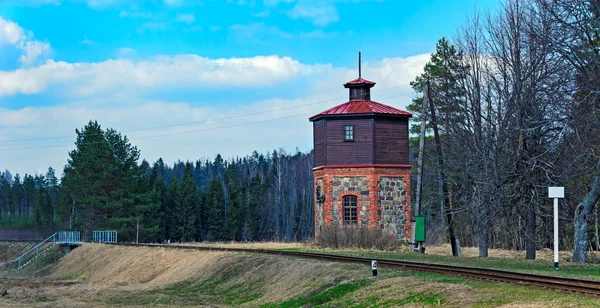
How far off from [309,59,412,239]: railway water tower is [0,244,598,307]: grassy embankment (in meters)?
9.14

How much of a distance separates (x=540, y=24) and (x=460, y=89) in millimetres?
7077

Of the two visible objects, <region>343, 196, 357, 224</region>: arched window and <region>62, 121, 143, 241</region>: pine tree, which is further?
<region>62, 121, 143, 241</region>: pine tree

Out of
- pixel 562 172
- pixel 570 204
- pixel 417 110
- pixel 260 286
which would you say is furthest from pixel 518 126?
pixel 417 110

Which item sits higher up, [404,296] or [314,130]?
[314,130]

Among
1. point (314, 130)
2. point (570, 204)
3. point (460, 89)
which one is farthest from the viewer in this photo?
point (314, 130)

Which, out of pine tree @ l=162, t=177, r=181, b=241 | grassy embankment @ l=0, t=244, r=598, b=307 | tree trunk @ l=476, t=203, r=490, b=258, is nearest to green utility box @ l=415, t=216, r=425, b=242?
tree trunk @ l=476, t=203, r=490, b=258

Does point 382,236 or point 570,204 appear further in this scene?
point 382,236

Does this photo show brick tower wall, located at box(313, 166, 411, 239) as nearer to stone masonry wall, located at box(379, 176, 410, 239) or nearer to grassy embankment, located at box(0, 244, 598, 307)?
stone masonry wall, located at box(379, 176, 410, 239)

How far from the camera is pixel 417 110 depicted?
203ft

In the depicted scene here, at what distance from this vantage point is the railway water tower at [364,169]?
4228 centimetres

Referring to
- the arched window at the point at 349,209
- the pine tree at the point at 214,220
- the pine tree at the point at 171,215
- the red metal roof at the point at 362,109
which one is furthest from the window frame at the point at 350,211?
the pine tree at the point at 214,220

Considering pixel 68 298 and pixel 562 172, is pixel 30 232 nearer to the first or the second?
pixel 68 298

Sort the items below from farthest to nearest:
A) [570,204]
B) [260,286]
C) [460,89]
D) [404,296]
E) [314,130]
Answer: [314,130] < [460,89] < [570,204] < [260,286] < [404,296]

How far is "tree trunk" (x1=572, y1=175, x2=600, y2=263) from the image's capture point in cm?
2742
